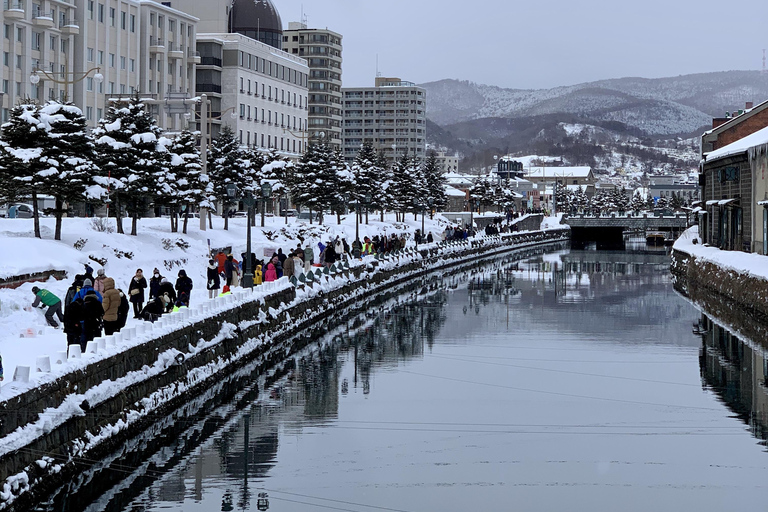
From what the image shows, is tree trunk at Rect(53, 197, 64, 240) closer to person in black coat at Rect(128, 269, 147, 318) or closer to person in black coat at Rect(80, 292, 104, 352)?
person in black coat at Rect(128, 269, 147, 318)

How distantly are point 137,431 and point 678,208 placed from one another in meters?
177

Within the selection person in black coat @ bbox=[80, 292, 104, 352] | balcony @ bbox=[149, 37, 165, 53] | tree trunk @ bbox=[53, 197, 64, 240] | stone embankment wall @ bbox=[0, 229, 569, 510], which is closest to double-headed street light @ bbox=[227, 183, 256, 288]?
stone embankment wall @ bbox=[0, 229, 569, 510]

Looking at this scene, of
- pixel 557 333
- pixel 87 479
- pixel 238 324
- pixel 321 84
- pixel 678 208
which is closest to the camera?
pixel 87 479

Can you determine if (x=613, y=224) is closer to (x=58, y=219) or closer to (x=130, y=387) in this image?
(x=58, y=219)

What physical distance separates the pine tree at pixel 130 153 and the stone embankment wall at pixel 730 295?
2543 centimetres

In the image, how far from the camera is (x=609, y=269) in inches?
2992

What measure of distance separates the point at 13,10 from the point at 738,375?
59.1m

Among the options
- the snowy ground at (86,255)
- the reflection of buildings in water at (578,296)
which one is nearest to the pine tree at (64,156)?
the snowy ground at (86,255)

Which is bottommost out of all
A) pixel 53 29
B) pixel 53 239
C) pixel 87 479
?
pixel 87 479

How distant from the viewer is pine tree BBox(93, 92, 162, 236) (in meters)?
47.2

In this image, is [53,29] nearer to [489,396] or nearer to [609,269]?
[609,269]

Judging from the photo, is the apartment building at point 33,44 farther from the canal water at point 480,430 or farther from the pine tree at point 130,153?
the canal water at point 480,430

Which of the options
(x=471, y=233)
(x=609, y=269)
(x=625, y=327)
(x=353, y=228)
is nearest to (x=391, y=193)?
(x=471, y=233)

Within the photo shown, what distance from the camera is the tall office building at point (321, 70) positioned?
530ft
